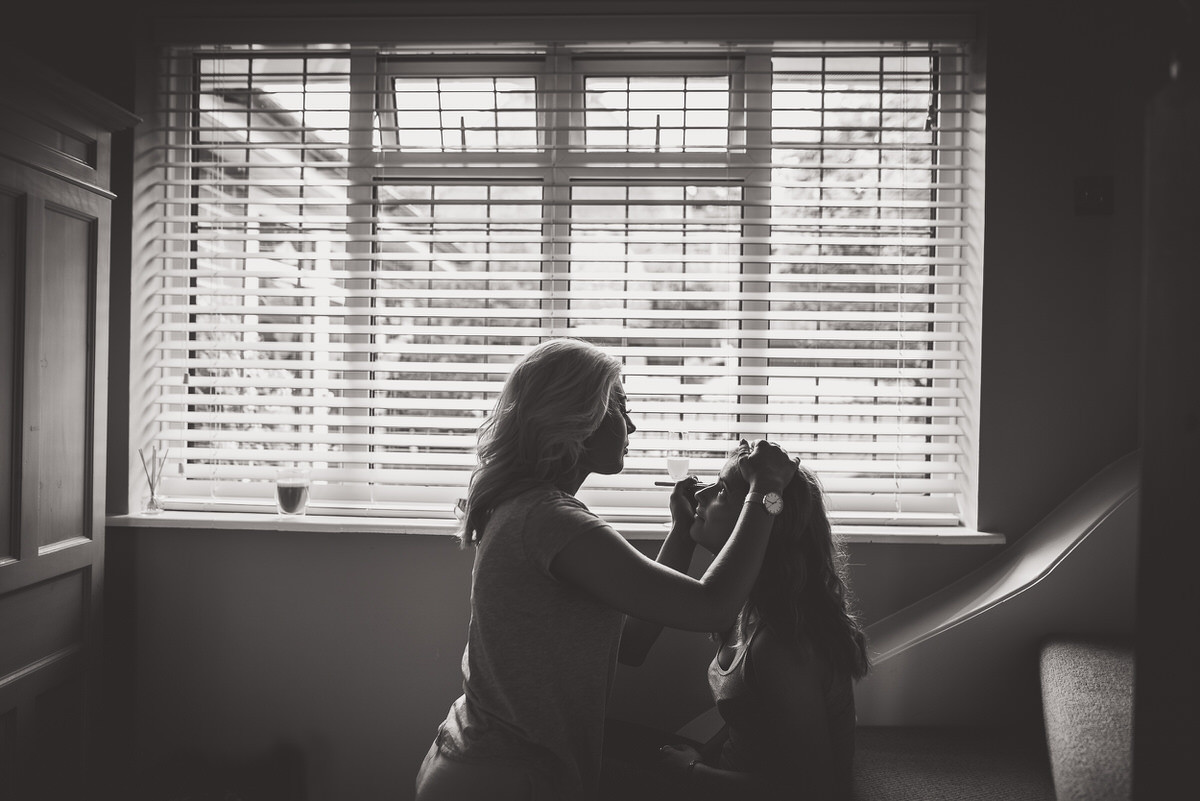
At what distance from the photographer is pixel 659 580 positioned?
125 cm

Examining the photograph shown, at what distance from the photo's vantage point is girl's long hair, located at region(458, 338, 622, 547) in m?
1.34

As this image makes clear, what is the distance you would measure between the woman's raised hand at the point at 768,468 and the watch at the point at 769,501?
0.01m

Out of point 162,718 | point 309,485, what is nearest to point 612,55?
point 309,485

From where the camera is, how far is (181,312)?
2299 mm

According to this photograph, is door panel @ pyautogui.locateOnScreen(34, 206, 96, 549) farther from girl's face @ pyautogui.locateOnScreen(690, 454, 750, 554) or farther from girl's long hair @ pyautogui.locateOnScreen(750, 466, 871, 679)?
girl's long hair @ pyautogui.locateOnScreen(750, 466, 871, 679)

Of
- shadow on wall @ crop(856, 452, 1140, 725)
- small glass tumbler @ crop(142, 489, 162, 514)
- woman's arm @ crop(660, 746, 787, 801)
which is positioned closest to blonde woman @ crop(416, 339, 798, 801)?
woman's arm @ crop(660, 746, 787, 801)

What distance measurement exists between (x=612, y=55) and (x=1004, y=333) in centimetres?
145

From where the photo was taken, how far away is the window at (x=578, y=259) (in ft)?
7.23

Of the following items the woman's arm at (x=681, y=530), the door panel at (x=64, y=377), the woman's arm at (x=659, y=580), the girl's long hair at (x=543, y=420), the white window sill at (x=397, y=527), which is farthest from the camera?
the white window sill at (x=397, y=527)

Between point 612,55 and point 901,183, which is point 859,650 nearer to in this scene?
point 901,183

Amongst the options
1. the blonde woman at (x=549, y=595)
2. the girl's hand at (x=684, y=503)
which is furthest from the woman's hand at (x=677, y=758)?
the girl's hand at (x=684, y=503)

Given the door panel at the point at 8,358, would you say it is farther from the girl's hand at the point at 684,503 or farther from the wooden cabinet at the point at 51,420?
the girl's hand at the point at 684,503

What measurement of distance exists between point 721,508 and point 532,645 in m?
0.51

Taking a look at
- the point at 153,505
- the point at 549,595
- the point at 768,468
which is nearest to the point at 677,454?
the point at 768,468
